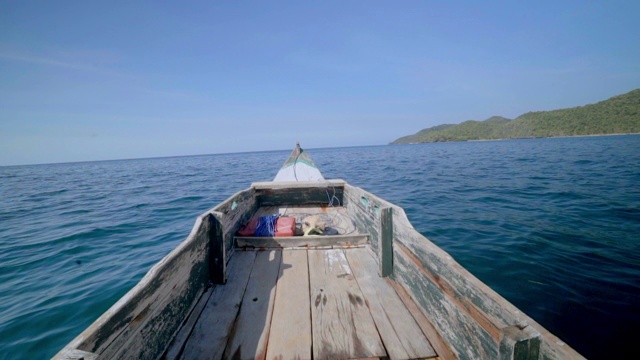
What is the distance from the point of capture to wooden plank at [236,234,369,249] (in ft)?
13.6

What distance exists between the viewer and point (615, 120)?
267ft

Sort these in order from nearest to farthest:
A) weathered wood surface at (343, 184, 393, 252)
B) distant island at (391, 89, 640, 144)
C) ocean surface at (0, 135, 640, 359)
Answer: weathered wood surface at (343, 184, 393, 252) < ocean surface at (0, 135, 640, 359) < distant island at (391, 89, 640, 144)

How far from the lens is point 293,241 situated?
4.15 m

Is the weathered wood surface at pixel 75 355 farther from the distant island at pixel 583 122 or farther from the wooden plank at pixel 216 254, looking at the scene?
the distant island at pixel 583 122

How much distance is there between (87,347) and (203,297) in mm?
1655

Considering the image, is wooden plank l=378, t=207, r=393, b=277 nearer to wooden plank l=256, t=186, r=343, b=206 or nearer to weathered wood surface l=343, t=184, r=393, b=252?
weathered wood surface l=343, t=184, r=393, b=252

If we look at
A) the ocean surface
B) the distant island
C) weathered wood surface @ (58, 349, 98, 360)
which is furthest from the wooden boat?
the distant island

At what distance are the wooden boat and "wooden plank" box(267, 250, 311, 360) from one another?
10 millimetres

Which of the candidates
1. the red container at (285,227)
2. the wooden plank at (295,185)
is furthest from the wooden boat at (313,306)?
the wooden plank at (295,185)

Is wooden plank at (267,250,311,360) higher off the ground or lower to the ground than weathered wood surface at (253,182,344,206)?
lower

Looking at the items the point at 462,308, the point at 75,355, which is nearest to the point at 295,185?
the point at 462,308

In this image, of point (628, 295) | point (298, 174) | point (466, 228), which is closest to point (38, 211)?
point (298, 174)

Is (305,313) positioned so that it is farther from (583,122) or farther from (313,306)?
(583,122)

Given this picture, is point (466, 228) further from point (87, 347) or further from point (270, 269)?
point (87, 347)
